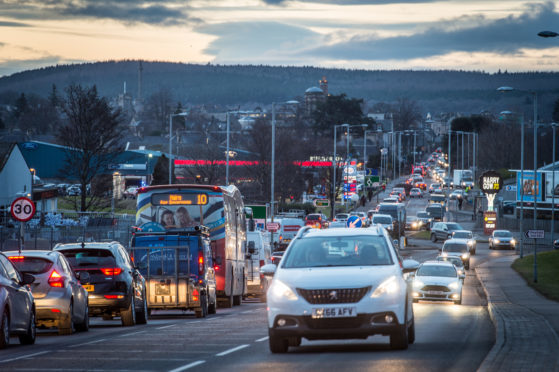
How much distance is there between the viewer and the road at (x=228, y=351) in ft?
43.3

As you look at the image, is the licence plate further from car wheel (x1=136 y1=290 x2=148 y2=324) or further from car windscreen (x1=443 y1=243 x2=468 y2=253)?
car windscreen (x1=443 y1=243 x2=468 y2=253)

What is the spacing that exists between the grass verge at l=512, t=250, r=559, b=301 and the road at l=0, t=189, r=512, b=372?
19823mm

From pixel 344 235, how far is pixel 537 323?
25.8 feet

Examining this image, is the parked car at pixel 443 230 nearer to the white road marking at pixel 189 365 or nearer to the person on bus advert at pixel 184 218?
the person on bus advert at pixel 184 218

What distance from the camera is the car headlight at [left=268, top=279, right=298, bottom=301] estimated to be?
1400 cm

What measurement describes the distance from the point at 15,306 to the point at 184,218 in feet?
43.3

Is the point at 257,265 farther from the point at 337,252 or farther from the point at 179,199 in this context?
the point at 337,252

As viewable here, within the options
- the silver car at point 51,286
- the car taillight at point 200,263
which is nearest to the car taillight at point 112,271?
the silver car at point 51,286

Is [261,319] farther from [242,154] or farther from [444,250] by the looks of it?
[242,154]

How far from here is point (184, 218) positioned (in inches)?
1163

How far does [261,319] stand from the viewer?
24266 mm

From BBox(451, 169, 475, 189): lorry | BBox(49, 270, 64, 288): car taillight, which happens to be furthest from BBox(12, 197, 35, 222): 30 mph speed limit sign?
BBox(451, 169, 475, 189): lorry

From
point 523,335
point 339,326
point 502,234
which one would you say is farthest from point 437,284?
point 502,234

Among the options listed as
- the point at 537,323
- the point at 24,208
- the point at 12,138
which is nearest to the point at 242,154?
the point at 12,138
